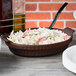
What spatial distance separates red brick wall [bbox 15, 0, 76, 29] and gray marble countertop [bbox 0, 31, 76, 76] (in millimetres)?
814

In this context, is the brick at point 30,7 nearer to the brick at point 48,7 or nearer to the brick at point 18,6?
the brick at point 48,7

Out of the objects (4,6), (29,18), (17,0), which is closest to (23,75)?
(4,6)

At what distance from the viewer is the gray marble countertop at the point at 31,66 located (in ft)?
3.23

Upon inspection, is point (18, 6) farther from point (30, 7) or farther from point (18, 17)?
point (30, 7)

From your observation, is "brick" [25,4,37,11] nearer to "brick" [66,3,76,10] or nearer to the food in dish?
"brick" [66,3,76,10]

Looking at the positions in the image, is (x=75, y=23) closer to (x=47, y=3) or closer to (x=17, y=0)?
(x=47, y=3)

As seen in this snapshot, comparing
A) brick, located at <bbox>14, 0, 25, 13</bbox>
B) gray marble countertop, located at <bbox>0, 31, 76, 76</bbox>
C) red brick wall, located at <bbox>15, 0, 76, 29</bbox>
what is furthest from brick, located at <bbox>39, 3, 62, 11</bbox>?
gray marble countertop, located at <bbox>0, 31, 76, 76</bbox>

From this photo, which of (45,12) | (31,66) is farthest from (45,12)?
(31,66)

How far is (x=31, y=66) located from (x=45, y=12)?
1.04m

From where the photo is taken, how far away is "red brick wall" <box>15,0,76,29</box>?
202cm

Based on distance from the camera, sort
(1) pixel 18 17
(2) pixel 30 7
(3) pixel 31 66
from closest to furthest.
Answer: (3) pixel 31 66 → (1) pixel 18 17 → (2) pixel 30 7

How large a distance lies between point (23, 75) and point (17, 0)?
949mm

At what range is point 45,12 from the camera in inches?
80.5

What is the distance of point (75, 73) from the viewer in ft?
3.22
